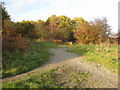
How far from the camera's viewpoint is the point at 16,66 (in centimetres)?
568

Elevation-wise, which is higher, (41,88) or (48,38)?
(48,38)

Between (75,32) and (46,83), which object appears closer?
(46,83)

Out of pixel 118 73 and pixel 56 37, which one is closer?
pixel 118 73

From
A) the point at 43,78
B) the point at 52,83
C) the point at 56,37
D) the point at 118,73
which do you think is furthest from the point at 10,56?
the point at 56,37

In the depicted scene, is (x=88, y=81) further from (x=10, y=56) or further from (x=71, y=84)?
(x=10, y=56)

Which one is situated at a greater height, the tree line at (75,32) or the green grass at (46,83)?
the tree line at (75,32)

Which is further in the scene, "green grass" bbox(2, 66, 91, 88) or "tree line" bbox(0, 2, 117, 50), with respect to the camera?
"tree line" bbox(0, 2, 117, 50)

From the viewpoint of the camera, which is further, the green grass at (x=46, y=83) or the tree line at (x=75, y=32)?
the tree line at (x=75, y=32)

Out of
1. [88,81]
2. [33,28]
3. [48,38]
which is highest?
[33,28]

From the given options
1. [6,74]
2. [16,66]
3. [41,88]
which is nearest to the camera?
[41,88]

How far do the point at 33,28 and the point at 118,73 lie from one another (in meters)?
19.0

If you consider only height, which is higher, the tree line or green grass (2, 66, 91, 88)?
the tree line

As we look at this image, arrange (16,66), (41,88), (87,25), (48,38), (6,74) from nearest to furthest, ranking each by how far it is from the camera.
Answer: (41,88)
(6,74)
(16,66)
(87,25)
(48,38)

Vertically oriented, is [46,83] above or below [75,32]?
below
